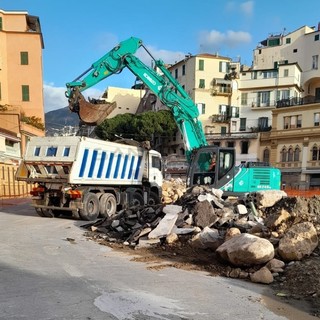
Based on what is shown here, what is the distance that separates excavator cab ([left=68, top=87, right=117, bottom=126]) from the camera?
15234 mm

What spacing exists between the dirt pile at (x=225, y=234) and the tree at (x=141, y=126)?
4328 centimetres

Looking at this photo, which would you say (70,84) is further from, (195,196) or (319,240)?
(319,240)

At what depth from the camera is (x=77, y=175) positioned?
13922 millimetres

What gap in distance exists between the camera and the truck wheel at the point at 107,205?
1527 centimetres

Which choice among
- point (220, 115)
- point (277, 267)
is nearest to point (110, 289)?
point (277, 267)

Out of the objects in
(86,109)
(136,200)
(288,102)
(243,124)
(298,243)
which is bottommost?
(136,200)

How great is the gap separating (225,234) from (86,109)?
28.9 ft

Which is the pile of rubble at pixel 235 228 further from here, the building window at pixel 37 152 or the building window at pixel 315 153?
the building window at pixel 315 153

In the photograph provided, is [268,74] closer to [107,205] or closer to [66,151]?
[107,205]

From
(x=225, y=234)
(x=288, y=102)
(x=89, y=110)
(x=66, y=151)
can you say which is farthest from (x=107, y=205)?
(x=288, y=102)

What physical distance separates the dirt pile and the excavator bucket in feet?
15.8

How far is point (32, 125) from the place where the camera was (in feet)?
113

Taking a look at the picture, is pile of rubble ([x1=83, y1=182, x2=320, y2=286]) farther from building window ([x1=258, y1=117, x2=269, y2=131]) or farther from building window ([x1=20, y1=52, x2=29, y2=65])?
building window ([x1=258, y1=117, x2=269, y2=131])

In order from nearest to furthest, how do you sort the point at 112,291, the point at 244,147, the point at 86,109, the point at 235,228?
the point at 112,291 → the point at 235,228 → the point at 86,109 → the point at 244,147
